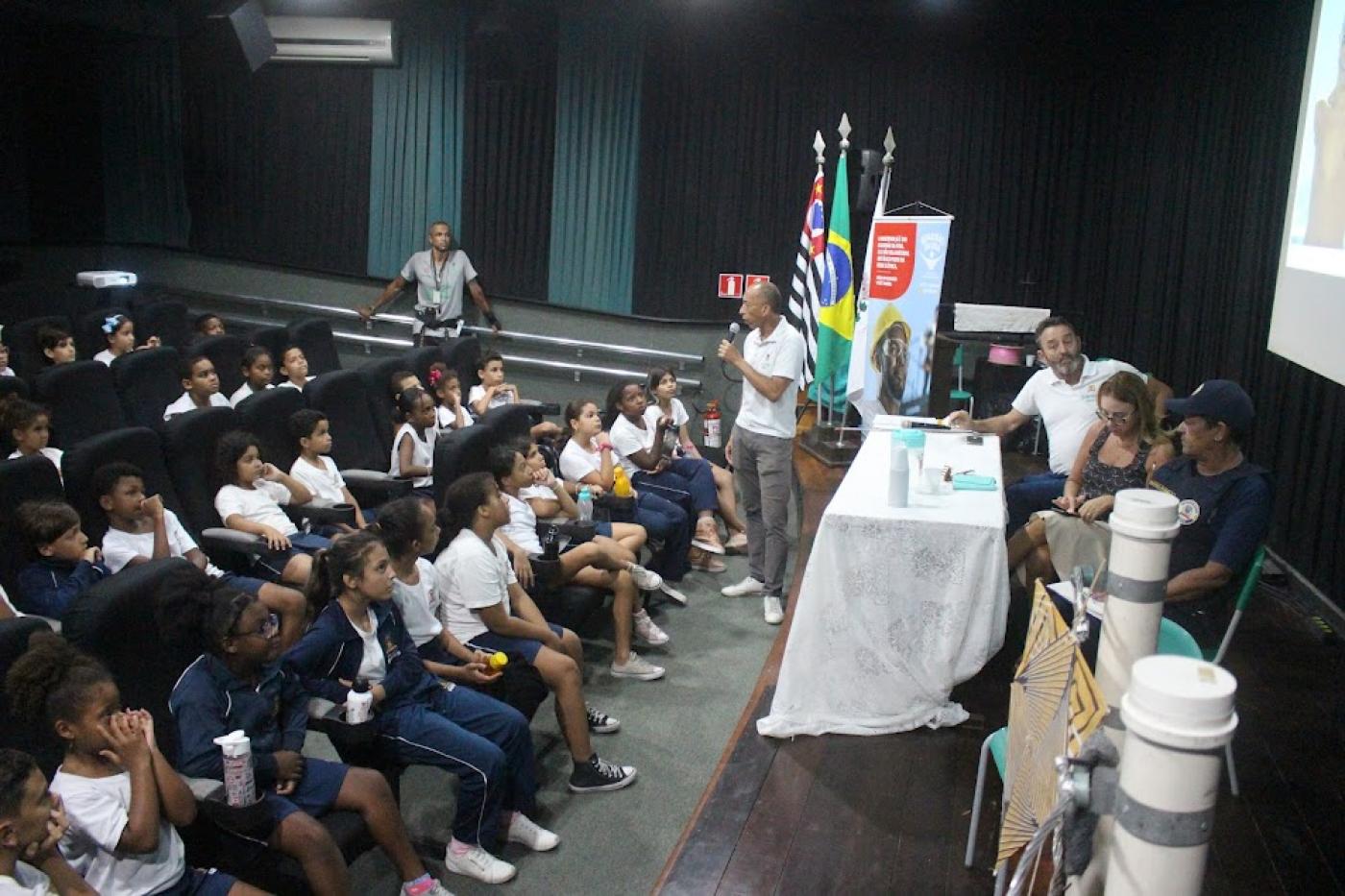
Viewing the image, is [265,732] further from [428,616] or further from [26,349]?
[26,349]

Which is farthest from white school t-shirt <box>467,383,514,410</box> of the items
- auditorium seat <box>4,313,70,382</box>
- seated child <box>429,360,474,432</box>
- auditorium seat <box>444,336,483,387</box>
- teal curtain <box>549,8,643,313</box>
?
teal curtain <box>549,8,643,313</box>

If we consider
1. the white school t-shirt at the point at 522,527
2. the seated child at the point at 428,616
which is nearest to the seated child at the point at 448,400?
the white school t-shirt at the point at 522,527

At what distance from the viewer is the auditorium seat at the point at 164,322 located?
23.8 feet

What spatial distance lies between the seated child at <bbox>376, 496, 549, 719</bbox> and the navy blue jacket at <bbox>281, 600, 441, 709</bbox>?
0.30ft

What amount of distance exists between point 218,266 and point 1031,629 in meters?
8.35

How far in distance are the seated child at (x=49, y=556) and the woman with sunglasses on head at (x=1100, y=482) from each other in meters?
2.87

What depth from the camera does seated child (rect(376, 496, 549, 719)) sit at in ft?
10.6

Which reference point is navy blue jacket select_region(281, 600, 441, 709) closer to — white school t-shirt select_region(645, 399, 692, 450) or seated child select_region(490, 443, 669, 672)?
seated child select_region(490, 443, 669, 672)

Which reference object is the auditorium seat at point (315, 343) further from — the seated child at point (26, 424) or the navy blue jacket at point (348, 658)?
the navy blue jacket at point (348, 658)

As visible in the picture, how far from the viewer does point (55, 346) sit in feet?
18.9

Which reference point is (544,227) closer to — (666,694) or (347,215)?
(347,215)

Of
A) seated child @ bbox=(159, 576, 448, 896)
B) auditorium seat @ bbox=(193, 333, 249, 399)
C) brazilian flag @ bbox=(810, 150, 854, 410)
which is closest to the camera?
seated child @ bbox=(159, 576, 448, 896)

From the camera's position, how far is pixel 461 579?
136 inches

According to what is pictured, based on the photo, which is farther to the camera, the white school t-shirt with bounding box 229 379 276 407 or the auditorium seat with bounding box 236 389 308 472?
the white school t-shirt with bounding box 229 379 276 407
